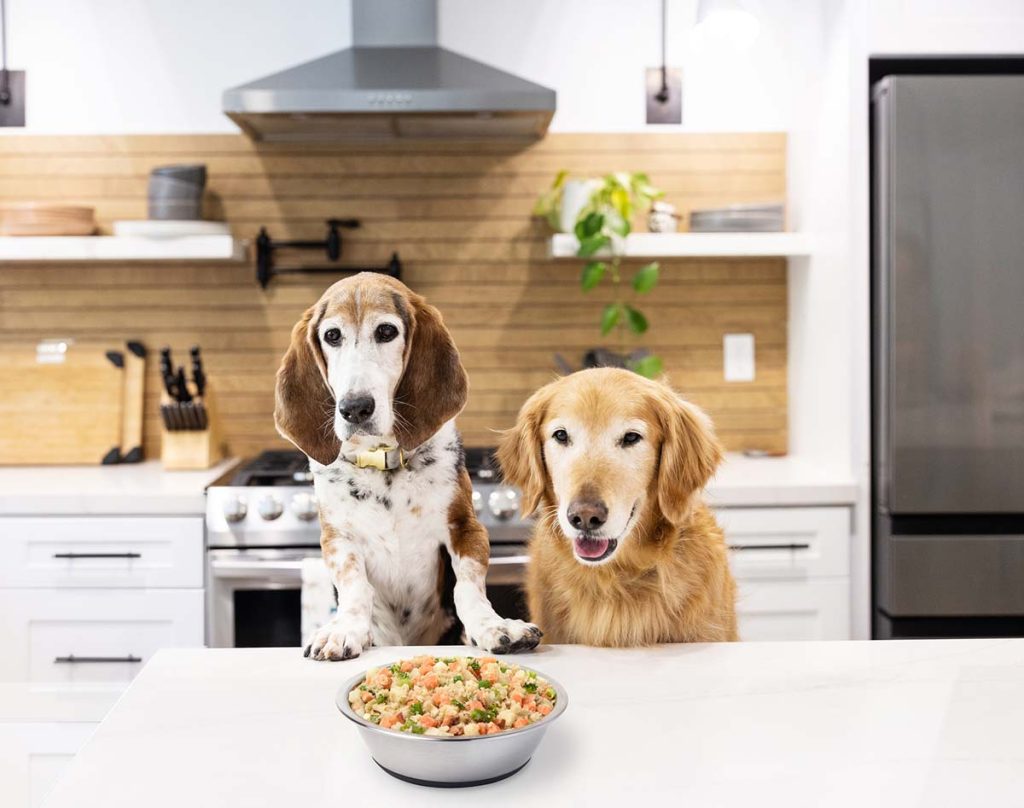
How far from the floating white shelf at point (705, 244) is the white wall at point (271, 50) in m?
0.54

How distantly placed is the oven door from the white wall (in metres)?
1.51

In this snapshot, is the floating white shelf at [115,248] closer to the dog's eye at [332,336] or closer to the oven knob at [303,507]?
the oven knob at [303,507]

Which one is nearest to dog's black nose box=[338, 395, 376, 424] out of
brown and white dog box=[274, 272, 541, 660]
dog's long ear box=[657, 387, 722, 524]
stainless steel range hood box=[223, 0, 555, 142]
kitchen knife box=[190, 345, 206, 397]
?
brown and white dog box=[274, 272, 541, 660]

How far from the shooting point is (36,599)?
258 centimetres

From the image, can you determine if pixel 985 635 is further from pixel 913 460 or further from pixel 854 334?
pixel 854 334

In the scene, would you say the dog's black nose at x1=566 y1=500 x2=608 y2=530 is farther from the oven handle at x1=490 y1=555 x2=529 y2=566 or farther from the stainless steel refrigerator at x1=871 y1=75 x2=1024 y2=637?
the stainless steel refrigerator at x1=871 y1=75 x2=1024 y2=637

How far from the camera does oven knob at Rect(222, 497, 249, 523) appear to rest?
2.53 m

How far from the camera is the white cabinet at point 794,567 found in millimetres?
2650

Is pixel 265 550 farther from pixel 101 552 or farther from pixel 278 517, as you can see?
pixel 101 552

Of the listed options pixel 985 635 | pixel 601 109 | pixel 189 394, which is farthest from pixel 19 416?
pixel 985 635

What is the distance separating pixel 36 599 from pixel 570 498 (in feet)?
7.19

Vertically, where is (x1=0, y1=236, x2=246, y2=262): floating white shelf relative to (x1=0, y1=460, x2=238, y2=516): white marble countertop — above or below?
above

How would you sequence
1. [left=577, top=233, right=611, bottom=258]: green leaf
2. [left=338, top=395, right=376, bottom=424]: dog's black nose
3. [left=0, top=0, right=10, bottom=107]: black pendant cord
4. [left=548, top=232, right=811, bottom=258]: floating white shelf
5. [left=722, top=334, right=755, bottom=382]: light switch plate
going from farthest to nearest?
[left=722, top=334, right=755, bottom=382]: light switch plate < [left=0, top=0, right=10, bottom=107]: black pendant cord < [left=548, top=232, right=811, bottom=258]: floating white shelf < [left=577, top=233, right=611, bottom=258]: green leaf < [left=338, top=395, right=376, bottom=424]: dog's black nose

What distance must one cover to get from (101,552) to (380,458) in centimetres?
200
